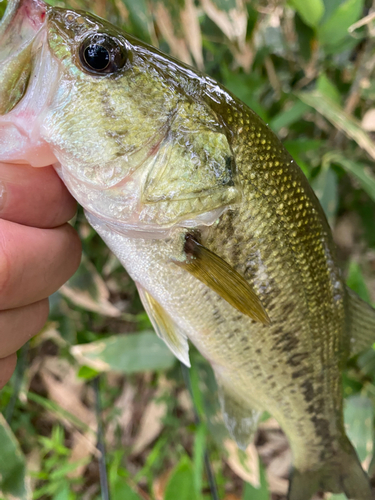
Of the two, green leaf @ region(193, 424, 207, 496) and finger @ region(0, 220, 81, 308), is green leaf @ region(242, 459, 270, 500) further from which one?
finger @ region(0, 220, 81, 308)

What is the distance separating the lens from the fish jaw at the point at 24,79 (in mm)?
468

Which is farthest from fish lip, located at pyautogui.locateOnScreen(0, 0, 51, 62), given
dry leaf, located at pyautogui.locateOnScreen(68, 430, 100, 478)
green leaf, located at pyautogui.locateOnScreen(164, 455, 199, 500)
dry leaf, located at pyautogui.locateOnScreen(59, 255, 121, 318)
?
dry leaf, located at pyautogui.locateOnScreen(68, 430, 100, 478)

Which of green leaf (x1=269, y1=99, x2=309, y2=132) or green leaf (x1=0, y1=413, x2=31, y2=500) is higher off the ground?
green leaf (x1=269, y1=99, x2=309, y2=132)

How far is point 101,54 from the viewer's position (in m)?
0.53

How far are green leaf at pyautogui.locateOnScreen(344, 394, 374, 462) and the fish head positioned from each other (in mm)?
948

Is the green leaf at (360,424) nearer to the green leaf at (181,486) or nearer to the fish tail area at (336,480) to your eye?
the fish tail area at (336,480)

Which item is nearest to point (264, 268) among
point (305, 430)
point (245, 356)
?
point (245, 356)

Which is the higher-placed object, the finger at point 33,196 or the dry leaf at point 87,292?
the finger at point 33,196

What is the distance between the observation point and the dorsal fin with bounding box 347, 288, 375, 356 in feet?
2.68

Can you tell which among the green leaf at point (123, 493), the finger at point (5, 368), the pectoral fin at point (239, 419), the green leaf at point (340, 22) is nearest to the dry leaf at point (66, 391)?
the green leaf at point (123, 493)

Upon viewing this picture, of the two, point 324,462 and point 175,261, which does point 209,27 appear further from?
point 324,462

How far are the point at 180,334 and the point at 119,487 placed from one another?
529mm

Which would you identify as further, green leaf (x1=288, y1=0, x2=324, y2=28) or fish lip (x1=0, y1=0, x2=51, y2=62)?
green leaf (x1=288, y1=0, x2=324, y2=28)

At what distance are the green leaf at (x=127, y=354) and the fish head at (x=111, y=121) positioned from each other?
69 centimetres
